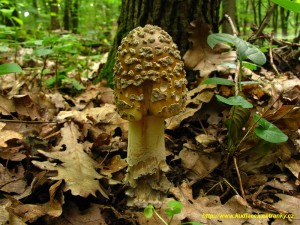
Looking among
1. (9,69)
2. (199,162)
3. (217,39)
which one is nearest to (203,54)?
(217,39)

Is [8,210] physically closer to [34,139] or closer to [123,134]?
[34,139]

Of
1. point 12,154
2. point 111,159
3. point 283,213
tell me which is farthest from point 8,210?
point 283,213

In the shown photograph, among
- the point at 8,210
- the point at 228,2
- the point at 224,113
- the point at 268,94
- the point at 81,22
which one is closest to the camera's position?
the point at 8,210

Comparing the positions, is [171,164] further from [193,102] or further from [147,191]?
[193,102]

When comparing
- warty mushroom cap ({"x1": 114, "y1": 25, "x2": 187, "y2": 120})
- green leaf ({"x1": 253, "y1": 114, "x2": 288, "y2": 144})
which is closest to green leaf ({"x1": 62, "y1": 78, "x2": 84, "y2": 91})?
warty mushroom cap ({"x1": 114, "y1": 25, "x2": 187, "y2": 120})

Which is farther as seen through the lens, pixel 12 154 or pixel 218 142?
pixel 218 142

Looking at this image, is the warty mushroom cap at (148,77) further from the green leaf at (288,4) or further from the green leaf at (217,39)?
the green leaf at (288,4)
